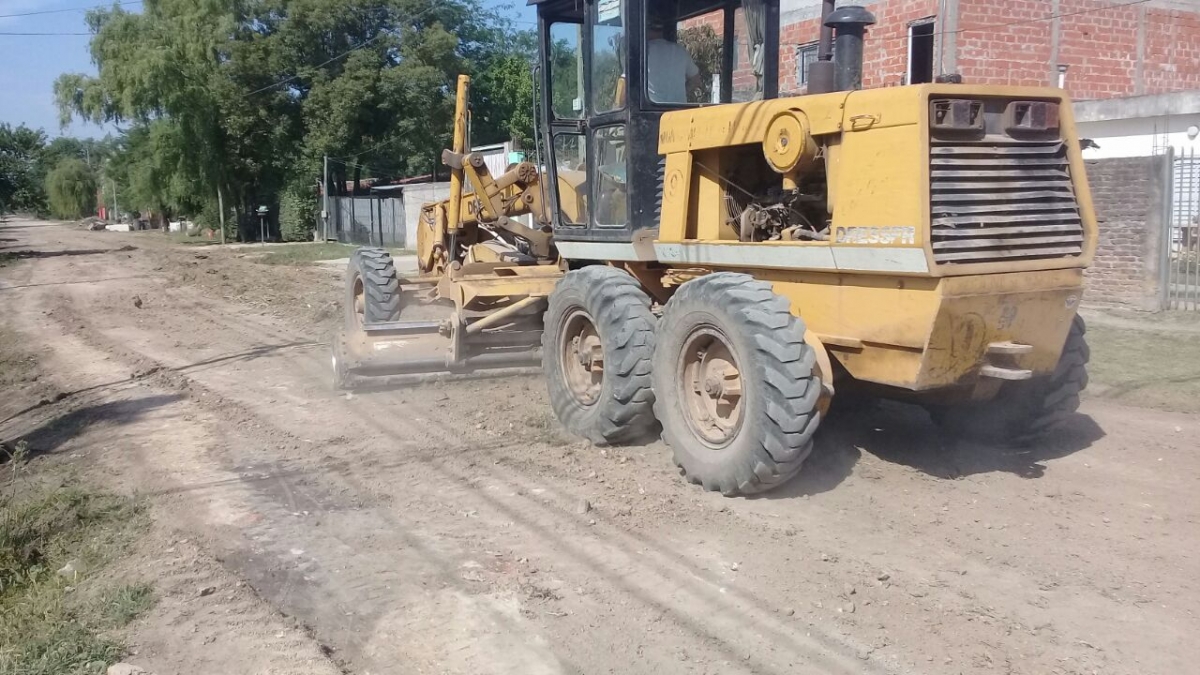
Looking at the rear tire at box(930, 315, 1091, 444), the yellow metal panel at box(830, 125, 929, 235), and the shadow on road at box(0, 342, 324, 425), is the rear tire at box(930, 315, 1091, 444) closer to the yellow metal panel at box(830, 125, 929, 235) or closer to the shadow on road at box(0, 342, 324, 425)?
the yellow metal panel at box(830, 125, 929, 235)

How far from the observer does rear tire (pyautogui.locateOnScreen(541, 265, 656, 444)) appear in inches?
267

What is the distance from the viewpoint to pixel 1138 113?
1856 centimetres

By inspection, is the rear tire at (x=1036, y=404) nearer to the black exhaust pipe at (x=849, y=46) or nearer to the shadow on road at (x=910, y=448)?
the shadow on road at (x=910, y=448)

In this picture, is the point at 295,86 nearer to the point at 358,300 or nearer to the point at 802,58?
the point at 802,58

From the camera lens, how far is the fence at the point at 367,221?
35625 millimetres

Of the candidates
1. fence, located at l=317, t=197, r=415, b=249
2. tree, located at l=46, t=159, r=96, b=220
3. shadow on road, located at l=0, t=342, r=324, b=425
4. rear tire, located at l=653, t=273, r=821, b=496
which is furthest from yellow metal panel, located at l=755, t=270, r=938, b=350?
tree, located at l=46, t=159, r=96, b=220

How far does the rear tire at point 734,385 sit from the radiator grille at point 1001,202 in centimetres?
93

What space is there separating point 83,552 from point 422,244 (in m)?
6.18

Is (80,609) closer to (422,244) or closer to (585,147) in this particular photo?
(585,147)

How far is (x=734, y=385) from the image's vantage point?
6113 millimetres

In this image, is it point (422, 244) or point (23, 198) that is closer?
point (422, 244)

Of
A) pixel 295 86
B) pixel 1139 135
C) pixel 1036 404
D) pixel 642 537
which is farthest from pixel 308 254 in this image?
pixel 642 537

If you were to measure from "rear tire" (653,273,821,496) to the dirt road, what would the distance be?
26cm

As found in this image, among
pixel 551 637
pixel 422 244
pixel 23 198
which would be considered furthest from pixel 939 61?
pixel 23 198
